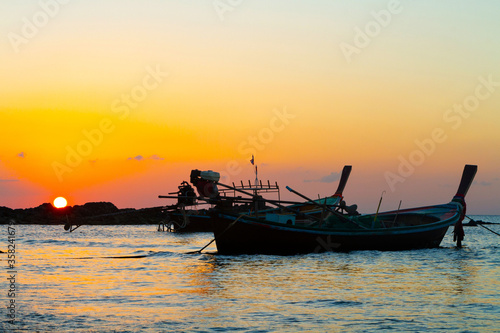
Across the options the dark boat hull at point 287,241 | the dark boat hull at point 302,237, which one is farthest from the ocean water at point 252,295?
the dark boat hull at point 302,237

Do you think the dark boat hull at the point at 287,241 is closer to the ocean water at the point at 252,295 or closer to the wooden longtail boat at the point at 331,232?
the wooden longtail boat at the point at 331,232

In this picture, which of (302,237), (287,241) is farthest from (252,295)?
(302,237)

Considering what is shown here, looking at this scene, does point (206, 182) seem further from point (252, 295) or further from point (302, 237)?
point (252, 295)

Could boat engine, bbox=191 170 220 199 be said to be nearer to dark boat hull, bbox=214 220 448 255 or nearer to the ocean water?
dark boat hull, bbox=214 220 448 255

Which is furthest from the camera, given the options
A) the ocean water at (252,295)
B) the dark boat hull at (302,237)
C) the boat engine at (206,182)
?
the boat engine at (206,182)

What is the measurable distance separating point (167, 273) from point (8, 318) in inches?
473

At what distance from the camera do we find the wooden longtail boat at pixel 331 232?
33.5 metres

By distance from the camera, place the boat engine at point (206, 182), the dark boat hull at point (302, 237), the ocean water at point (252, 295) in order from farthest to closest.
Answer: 1. the boat engine at point (206, 182)
2. the dark boat hull at point (302, 237)
3. the ocean water at point (252, 295)

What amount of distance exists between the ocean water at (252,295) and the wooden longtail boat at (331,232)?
0.95 metres

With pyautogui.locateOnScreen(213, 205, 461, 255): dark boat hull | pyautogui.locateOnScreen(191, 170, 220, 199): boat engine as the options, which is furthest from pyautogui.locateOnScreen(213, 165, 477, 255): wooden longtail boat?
pyautogui.locateOnScreen(191, 170, 220, 199): boat engine

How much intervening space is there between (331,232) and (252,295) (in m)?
16.1

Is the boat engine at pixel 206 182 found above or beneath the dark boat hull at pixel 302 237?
above

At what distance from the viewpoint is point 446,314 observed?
17078 mm

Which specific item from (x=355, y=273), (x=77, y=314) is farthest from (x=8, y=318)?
(x=355, y=273)
